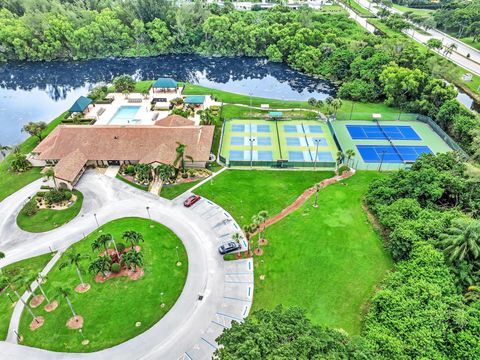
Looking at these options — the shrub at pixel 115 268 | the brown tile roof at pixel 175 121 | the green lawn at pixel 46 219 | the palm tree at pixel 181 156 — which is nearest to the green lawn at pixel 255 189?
the palm tree at pixel 181 156

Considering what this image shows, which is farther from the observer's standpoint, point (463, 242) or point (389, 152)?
point (389, 152)

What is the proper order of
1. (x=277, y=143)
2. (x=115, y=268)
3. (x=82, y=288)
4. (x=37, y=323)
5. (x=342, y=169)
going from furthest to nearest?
(x=277, y=143) → (x=342, y=169) → (x=115, y=268) → (x=82, y=288) → (x=37, y=323)

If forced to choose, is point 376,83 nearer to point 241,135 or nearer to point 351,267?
point 241,135

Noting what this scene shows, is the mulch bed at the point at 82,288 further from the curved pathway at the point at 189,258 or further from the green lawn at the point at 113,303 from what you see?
the curved pathway at the point at 189,258

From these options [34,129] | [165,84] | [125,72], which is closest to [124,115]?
[165,84]

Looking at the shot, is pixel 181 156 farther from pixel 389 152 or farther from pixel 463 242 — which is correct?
pixel 463 242

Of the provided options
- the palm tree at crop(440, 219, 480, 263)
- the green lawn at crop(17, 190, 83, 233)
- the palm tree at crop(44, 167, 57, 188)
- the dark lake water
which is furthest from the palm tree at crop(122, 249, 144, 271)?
the dark lake water
